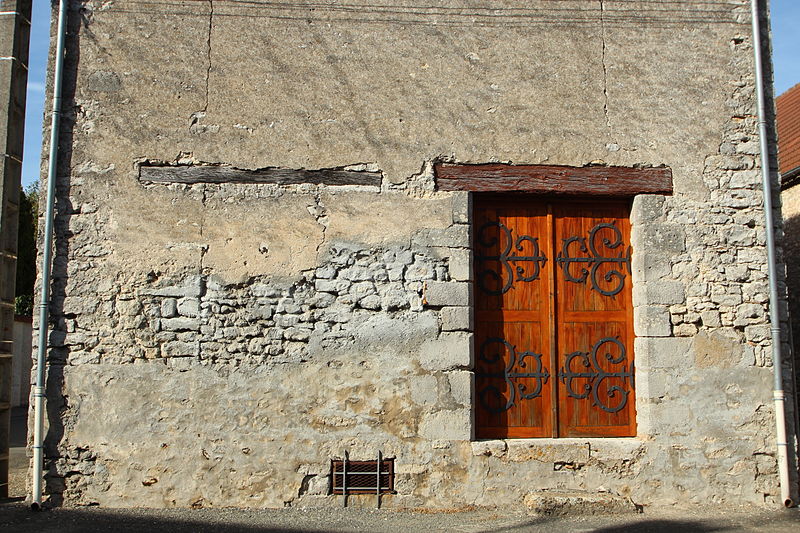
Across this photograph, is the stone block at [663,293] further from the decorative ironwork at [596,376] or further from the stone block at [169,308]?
the stone block at [169,308]

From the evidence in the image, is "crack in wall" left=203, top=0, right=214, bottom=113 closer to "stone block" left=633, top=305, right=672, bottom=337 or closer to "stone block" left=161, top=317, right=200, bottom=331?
"stone block" left=161, top=317, right=200, bottom=331

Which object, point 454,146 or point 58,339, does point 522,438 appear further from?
point 58,339

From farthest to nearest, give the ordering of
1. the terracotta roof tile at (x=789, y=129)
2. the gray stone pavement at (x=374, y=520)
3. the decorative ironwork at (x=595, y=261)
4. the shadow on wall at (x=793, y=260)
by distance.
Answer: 1. the terracotta roof tile at (x=789, y=129)
2. the shadow on wall at (x=793, y=260)
3. the decorative ironwork at (x=595, y=261)
4. the gray stone pavement at (x=374, y=520)

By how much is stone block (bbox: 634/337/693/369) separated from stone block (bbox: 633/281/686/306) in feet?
0.98

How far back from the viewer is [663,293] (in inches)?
227

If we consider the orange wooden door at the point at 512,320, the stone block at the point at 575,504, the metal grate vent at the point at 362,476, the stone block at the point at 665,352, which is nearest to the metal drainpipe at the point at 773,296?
the stone block at the point at 665,352

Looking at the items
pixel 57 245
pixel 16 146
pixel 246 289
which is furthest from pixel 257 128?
pixel 16 146

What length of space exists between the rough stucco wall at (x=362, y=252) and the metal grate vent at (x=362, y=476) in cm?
13

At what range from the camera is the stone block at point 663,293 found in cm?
575

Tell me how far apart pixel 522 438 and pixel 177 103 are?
388 centimetres

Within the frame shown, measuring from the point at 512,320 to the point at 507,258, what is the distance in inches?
20.4

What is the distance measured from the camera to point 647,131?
591 centimetres

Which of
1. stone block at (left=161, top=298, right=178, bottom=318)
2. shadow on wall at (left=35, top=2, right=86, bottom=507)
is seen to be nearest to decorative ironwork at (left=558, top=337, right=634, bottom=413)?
stone block at (left=161, top=298, right=178, bottom=318)

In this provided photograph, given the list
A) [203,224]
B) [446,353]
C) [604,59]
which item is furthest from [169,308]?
[604,59]
